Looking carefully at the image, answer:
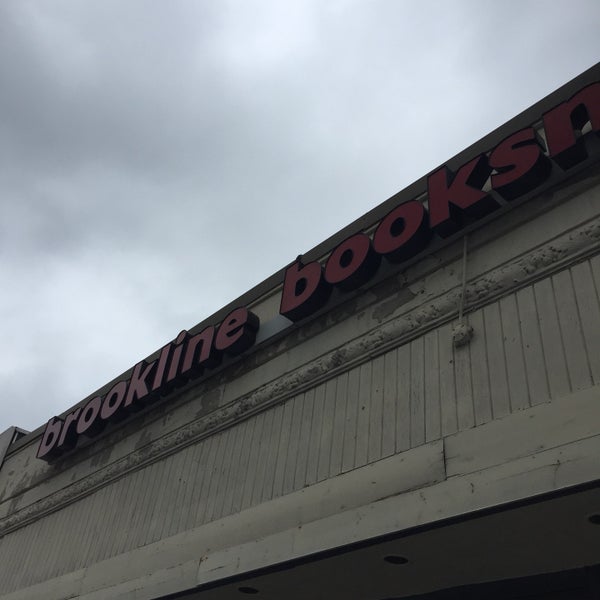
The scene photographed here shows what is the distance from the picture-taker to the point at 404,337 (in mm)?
7734

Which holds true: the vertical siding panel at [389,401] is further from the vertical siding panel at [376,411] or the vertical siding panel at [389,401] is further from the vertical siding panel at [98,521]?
the vertical siding panel at [98,521]

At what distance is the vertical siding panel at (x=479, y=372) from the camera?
631 centimetres

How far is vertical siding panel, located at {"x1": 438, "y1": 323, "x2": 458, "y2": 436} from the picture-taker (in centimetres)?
655

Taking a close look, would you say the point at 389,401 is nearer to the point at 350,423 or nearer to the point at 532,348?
the point at 350,423

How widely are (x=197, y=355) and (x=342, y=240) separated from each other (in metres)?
3.02

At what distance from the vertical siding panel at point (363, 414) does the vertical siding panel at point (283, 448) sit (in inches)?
45.6

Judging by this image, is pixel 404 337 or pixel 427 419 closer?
pixel 427 419

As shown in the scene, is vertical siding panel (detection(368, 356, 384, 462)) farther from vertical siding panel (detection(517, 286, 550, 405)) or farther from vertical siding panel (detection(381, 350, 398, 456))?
vertical siding panel (detection(517, 286, 550, 405))

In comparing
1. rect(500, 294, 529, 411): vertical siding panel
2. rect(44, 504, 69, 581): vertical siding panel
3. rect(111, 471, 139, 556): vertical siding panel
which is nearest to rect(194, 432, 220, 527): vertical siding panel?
rect(111, 471, 139, 556): vertical siding panel

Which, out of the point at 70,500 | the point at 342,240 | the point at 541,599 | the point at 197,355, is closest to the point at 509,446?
the point at 541,599

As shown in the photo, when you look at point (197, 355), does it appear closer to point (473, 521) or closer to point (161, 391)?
point (161, 391)

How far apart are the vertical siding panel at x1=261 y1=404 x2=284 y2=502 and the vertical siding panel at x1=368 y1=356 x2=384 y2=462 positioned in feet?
4.97

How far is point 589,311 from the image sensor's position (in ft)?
19.9

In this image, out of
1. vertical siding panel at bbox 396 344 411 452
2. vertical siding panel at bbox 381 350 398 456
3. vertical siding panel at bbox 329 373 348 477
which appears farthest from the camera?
vertical siding panel at bbox 329 373 348 477
